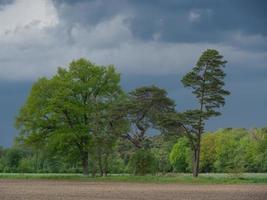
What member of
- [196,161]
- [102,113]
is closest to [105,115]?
[102,113]

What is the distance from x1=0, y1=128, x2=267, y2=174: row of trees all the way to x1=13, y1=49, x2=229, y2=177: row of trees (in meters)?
0.73

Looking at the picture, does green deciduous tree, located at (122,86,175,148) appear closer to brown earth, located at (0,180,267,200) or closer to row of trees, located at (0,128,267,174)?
row of trees, located at (0,128,267,174)

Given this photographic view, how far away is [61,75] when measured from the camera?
87.5 meters

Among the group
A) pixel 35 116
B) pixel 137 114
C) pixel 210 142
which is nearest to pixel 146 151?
pixel 137 114

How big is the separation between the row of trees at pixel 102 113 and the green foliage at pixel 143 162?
14 centimetres

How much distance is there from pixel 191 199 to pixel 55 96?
47882 mm

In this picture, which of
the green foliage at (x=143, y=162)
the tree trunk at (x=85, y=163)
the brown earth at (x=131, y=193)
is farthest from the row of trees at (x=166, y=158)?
the brown earth at (x=131, y=193)

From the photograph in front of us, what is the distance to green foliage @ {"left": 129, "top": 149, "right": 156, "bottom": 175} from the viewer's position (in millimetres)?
80000

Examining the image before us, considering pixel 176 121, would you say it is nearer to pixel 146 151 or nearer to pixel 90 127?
pixel 146 151

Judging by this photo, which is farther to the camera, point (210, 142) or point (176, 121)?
point (210, 142)

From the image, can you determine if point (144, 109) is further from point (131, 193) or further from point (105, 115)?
point (131, 193)

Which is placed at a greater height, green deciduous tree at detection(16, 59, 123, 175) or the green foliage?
green deciduous tree at detection(16, 59, 123, 175)

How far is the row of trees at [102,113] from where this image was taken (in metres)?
79.3

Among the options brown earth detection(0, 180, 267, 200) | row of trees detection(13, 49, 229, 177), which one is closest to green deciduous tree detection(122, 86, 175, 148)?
row of trees detection(13, 49, 229, 177)
